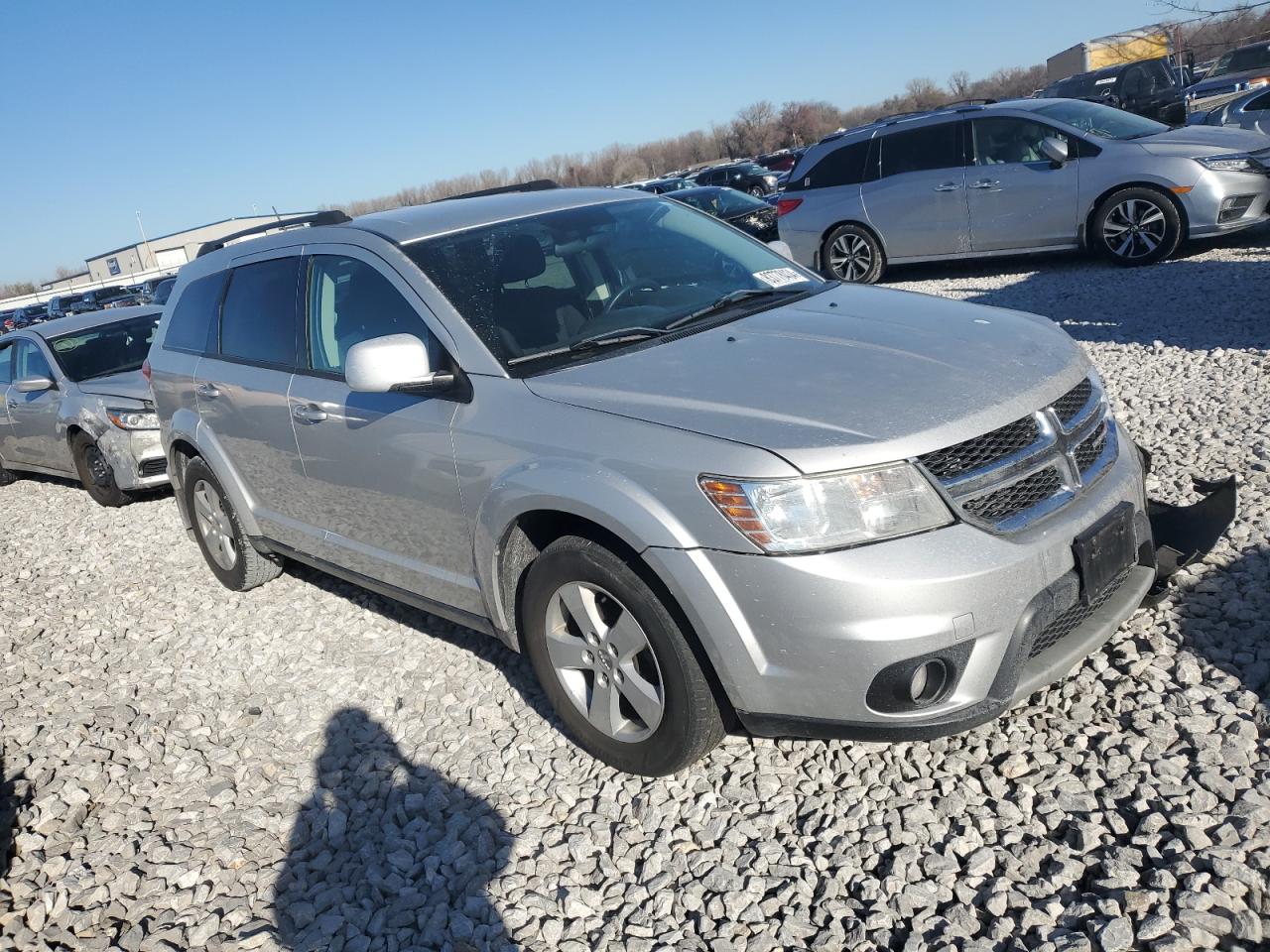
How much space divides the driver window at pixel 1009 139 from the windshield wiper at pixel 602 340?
8592 millimetres

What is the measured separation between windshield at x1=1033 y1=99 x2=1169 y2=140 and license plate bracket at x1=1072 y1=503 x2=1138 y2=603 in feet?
28.6

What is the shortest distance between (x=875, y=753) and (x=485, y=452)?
1.61m

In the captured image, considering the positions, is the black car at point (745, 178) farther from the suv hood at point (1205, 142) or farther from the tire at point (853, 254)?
the suv hood at point (1205, 142)

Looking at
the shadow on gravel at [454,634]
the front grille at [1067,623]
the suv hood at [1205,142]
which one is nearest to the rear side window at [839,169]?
the suv hood at [1205,142]

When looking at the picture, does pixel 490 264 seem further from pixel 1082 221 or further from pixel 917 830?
pixel 1082 221

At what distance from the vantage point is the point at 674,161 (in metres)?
91.1

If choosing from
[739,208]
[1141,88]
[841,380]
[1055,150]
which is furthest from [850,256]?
[1141,88]

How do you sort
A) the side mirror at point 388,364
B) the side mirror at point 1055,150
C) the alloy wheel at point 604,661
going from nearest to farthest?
the alloy wheel at point 604,661
the side mirror at point 388,364
the side mirror at point 1055,150

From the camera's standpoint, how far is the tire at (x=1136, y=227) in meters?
9.86

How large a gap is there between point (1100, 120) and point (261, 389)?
379 inches

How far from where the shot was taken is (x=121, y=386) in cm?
817

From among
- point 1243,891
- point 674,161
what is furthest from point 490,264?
point 674,161

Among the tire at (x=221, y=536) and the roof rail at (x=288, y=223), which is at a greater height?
the roof rail at (x=288, y=223)

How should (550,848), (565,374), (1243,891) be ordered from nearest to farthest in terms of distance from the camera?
1. (1243,891)
2. (550,848)
3. (565,374)
